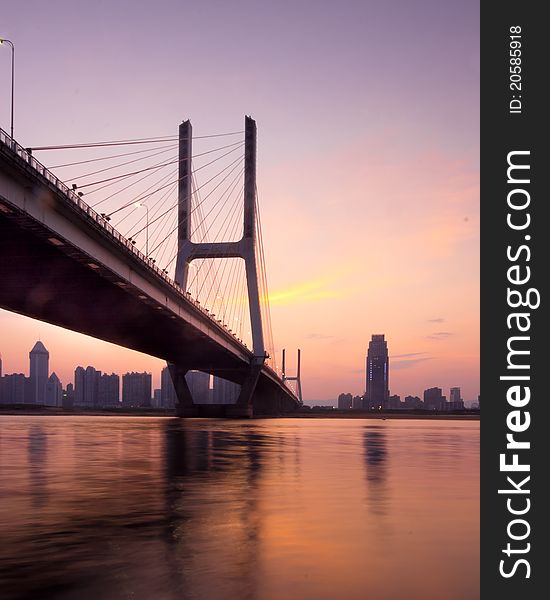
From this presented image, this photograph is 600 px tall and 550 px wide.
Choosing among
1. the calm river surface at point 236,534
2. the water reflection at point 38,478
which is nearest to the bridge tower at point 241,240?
the water reflection at point 38,478

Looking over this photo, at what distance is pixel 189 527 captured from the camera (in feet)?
45.5

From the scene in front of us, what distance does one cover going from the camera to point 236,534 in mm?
13250

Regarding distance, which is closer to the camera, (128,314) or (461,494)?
(461,494)

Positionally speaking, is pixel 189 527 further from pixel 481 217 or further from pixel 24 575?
pixel 481 217

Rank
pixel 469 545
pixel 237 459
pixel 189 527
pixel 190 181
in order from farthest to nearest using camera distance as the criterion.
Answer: pixel 190 181, pixel 237 459, pixel 189 527, pixel 469 545

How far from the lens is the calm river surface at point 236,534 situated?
31.2 ft

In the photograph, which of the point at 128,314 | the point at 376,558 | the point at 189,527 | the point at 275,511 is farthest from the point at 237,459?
the point at 128,314

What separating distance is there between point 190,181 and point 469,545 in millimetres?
94194

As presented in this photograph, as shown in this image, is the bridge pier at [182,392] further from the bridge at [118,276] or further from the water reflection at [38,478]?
the water reflection at [38,478]

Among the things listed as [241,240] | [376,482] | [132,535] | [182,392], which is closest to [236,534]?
[132,535]

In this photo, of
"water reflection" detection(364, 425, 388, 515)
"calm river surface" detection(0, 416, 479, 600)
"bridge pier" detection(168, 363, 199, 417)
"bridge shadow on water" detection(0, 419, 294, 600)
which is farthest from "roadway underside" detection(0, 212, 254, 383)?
"calm river surface" detection(0, 416, 479, 600)

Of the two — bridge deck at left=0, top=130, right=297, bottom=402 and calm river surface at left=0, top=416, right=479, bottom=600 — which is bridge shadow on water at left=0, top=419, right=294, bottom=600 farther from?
bridge deck at left=0, top=130, right=297, bottom=402

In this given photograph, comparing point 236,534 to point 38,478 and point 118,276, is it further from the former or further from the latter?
point 118,276

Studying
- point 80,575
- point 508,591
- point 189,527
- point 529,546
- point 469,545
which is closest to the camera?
point 508,591
